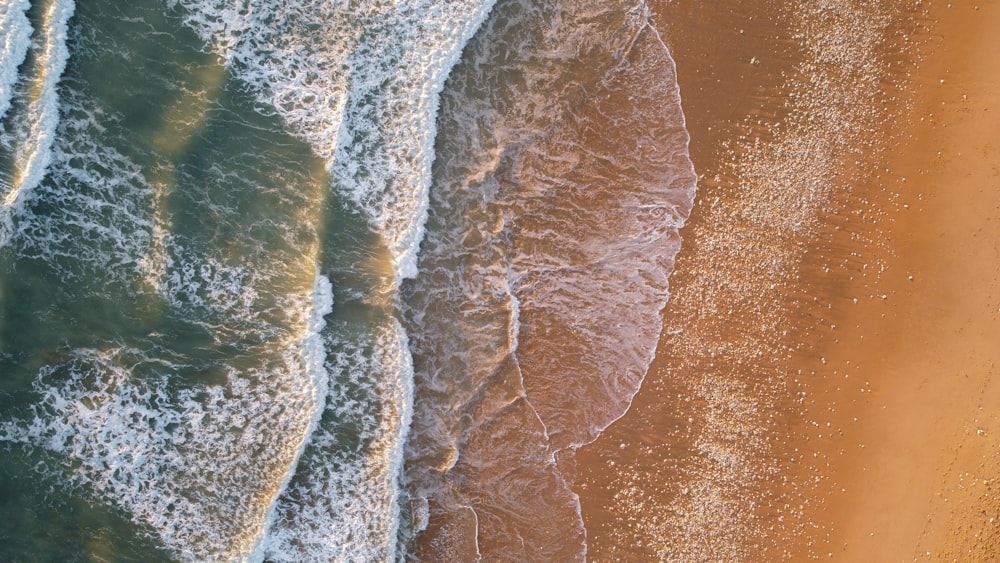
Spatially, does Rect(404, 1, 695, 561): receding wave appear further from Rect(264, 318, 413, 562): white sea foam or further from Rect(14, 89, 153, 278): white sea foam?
Rect(14, 89, 153, 278): white sea foam

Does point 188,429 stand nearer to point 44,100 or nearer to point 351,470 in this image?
point 351,470

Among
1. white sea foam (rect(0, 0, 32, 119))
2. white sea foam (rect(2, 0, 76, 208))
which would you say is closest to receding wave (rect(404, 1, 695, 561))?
white sea foam (rect(2, 0, 76, 208))

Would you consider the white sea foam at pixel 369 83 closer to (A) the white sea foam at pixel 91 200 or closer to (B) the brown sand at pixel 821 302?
(A) the white sea foam at pixel 91 200

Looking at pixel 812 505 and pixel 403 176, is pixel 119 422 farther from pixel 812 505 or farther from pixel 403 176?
pixel 812 505

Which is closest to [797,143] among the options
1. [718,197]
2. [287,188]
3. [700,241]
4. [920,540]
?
[718,197]

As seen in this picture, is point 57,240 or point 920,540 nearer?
point 57,240

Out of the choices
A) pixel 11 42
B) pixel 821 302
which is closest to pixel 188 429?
pixel 11 42

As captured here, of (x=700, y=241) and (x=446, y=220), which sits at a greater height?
(x=700, y=241)

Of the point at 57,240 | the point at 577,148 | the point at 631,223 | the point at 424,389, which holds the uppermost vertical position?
the point at 577,148
